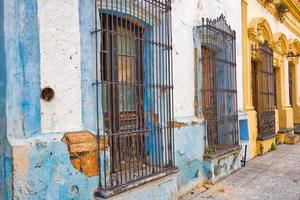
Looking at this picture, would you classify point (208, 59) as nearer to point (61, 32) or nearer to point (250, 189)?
point (250, 189)

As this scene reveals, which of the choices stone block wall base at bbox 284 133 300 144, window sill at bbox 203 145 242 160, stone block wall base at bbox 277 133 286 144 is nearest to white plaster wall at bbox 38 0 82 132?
window sill at bbox 203 145 242 160

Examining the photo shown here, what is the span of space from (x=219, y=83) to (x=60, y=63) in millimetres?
3782

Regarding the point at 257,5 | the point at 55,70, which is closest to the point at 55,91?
the point at 55,70

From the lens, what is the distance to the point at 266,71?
8445 mm

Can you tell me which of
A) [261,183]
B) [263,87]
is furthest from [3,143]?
[263,87]

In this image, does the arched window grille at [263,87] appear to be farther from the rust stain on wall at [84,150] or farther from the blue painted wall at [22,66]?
the blue painted wall at [22,66]

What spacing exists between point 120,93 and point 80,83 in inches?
33.3

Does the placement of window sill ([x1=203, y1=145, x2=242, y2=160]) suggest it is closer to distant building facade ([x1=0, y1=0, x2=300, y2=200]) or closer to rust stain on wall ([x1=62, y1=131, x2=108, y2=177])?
distant building facade ([x1=0, y1=0, x2=300, y2=200])

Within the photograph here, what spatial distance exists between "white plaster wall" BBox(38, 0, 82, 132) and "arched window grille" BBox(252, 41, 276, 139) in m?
5.98

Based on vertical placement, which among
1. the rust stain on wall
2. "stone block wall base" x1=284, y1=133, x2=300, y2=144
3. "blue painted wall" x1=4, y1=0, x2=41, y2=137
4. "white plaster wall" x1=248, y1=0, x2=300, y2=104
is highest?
"white plaster wall" x1=248, y1=0, x2=300, y2=104

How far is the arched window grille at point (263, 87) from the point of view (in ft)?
26.5

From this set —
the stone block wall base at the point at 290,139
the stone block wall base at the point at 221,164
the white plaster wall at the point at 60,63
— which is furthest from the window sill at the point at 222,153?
the stone block wall base at the point at 290,139

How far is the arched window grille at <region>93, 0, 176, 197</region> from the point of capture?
3311 mm

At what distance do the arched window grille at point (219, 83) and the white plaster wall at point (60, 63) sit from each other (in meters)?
2.74
